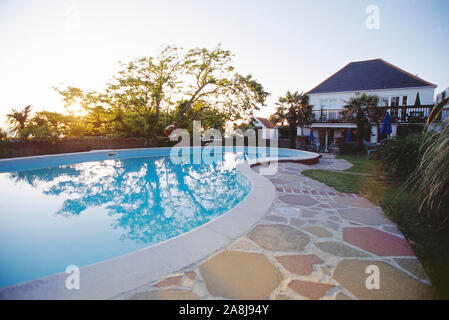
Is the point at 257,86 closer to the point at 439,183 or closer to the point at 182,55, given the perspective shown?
the point at 182,55

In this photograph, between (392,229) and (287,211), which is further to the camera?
(287,211)

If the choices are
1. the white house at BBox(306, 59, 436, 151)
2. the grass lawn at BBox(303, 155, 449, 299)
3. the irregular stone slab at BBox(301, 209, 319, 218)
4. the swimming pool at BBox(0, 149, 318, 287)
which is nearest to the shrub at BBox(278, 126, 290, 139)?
the white house at BBox(306, 59, 436, 151)

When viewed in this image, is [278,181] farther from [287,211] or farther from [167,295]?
[167,295]

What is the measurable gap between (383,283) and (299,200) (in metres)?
2.55

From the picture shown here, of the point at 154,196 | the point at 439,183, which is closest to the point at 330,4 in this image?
the point at 439,183

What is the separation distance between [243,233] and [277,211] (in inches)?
44.8

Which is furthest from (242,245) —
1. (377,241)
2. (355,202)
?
(355,202)

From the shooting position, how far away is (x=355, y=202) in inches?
171

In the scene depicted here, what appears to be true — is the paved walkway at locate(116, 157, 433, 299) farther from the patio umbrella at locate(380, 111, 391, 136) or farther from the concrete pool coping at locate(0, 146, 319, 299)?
the patio umbrella at locate(380, 111, 391, 136)

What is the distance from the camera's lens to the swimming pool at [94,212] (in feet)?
10.8

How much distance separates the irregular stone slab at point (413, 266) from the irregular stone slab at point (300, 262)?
0.86m

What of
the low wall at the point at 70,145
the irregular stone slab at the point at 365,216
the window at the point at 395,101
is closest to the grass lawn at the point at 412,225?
the irregular stone slab at the point at 365,216

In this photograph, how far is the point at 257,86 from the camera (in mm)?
18672

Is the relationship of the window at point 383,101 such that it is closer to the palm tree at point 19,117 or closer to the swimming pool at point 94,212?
the swimming pool at point 94,212
